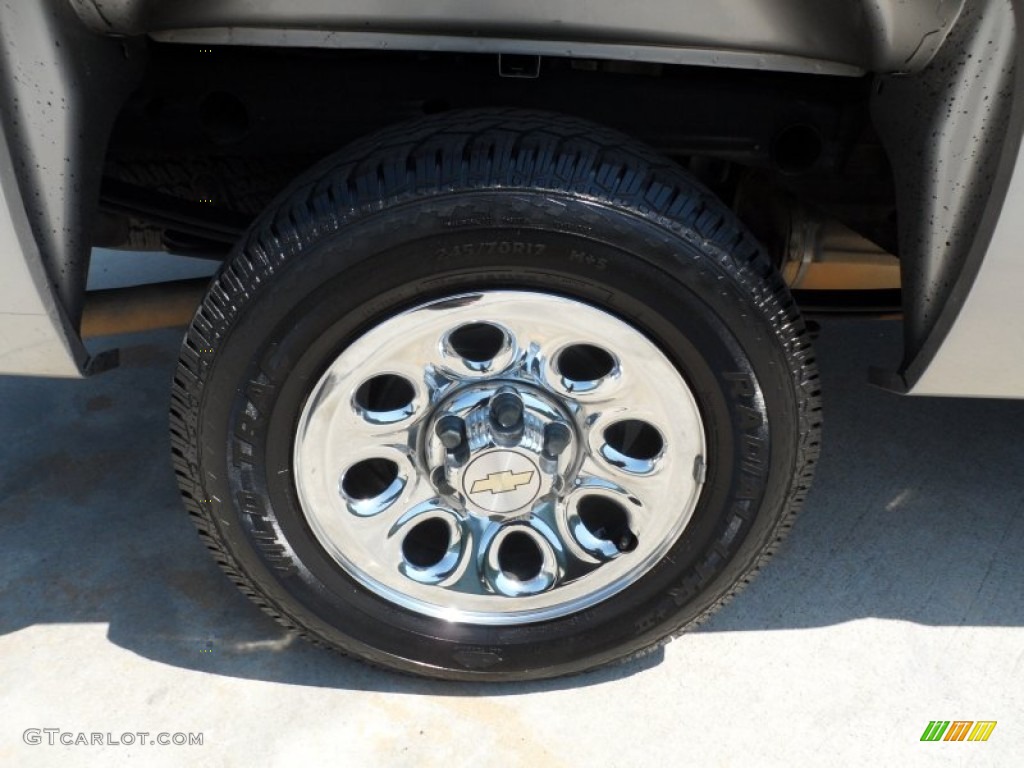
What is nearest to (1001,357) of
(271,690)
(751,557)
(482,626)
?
(751,557)

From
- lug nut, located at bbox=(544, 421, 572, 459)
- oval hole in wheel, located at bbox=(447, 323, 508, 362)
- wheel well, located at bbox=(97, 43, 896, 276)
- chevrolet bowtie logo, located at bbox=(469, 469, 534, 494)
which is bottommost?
chevrolet bowtie logo, located at bbox=(469, 469, 534, 494)

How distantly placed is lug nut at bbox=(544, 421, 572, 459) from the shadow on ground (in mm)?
551

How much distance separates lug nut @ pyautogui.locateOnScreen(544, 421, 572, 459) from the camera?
1825mm

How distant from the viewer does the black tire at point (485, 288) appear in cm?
158

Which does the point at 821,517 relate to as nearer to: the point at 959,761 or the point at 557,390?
the point at 959,761

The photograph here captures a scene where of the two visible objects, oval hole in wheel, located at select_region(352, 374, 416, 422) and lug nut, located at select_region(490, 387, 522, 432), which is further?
oval hole in wheel, located at select_region(352, 374, 416, 422)

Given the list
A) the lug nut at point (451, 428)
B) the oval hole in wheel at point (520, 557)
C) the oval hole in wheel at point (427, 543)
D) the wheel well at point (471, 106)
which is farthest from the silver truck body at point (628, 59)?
the oval hole in wheel at point (520, 557)

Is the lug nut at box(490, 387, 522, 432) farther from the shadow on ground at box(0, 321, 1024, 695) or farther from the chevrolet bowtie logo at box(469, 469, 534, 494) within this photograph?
the shadow on ground at box(0, 321, 1024, 695)

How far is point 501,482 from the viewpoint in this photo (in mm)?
1849

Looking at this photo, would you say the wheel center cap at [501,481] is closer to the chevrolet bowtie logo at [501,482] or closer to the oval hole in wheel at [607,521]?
the chevrolet bowtie logo at [501,482]

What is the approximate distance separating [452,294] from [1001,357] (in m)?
1.02

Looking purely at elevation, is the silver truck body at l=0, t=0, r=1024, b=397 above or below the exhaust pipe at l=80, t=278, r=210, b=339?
above

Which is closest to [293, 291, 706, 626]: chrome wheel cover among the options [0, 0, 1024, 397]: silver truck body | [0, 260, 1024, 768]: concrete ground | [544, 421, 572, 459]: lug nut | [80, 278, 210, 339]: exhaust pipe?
[544, 421, 572, 459]: lug nut

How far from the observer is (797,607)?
2178mm
